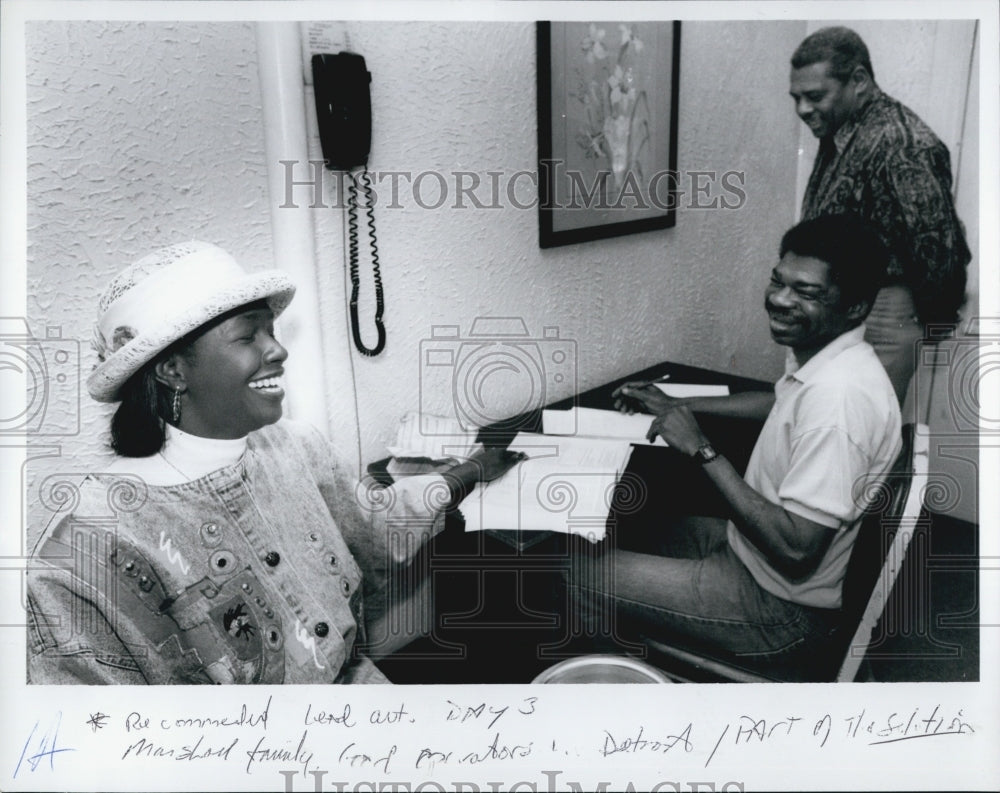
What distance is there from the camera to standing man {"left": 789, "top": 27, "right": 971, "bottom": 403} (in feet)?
3.58

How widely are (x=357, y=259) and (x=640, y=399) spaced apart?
1.42 ft

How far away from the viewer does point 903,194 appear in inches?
43.6

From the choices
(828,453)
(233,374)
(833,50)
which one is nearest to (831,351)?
(828,453)

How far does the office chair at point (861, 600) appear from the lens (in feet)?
3.57

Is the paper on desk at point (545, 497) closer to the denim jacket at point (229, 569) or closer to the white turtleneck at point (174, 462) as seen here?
the denim jacket at point (229, 569)

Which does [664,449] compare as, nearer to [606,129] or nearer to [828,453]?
[828,453]

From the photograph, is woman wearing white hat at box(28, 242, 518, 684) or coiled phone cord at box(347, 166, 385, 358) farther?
coiled phone cord at box(347, 166, 385, 358)

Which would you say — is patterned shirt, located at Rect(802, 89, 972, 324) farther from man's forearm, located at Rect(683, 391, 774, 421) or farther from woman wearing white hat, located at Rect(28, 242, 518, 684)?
woman wearing white hat, located at Rect(28, 242, 518, 684)

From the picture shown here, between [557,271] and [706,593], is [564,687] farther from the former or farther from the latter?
[557,271]

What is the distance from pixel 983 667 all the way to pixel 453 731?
0.74 m

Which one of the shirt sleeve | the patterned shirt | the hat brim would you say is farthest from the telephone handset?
the shirt sleeve

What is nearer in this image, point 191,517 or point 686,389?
point 191,517

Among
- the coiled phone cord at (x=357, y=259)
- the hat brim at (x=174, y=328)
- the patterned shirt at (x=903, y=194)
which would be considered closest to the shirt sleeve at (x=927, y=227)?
the patterned shirt at (x=903, y=194)

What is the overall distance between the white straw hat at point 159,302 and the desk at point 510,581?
300mm
